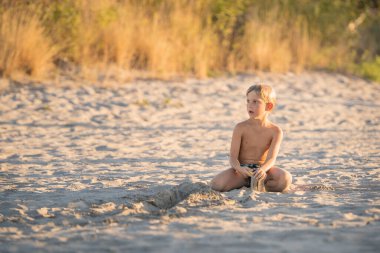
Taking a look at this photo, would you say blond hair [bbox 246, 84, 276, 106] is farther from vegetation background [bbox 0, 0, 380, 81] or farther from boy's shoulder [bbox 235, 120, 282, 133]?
vegetation background [bbox 0, 0, 380, 81]

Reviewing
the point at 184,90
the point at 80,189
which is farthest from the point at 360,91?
the point at 80,189

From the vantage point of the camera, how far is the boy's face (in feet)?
15.3

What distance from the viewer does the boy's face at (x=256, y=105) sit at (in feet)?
15.3

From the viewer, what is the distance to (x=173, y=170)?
18.0 ft

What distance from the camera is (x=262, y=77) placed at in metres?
11.1

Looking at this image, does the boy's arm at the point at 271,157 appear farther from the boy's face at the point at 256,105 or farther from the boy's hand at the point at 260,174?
the boy's face at the point at 256,105

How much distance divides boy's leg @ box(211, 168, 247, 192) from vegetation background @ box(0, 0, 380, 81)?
18.2 ft

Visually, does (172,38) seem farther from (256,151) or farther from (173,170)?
(256,151)

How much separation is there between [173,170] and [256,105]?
44.5 inches

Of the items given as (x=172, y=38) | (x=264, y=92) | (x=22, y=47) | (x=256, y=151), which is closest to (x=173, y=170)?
(x=256, y=151)

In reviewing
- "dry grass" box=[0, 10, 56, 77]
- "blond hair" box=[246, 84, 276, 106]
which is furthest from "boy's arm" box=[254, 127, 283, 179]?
"dry grass" box=[0, 10, 56, 77]

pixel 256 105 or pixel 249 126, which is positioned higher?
pixel 256 105

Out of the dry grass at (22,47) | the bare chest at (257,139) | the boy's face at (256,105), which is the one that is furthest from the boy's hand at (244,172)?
the dry grass at (22,47)

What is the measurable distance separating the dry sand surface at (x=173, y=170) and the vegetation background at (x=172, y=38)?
64cm
